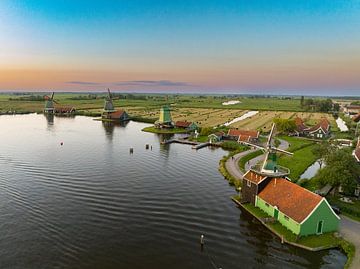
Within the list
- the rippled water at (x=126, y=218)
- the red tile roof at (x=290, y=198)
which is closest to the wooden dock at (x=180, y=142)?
the rippled water at (x=126, y=218)

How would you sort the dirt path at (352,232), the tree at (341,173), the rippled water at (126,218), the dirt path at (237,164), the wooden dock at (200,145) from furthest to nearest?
the wooden dock at (200,145) < the dirt path at (237,164) < the tree at (341,173) < the dirt path at (352,232) < the rippled water at (126,218)

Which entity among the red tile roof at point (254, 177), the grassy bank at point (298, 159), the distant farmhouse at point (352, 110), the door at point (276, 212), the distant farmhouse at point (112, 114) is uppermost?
the distant farmhouse at point (352, 110)

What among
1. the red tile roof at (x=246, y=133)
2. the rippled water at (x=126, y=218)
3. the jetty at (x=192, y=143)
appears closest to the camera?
the rippled water at (x=126, y=218)

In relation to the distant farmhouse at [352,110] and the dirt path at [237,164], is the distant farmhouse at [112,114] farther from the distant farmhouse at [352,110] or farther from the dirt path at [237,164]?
the distant farmhouse at [352,110]

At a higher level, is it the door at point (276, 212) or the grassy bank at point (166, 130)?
the grassy bank at point (166, 130)

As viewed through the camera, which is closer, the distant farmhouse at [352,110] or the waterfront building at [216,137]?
the waterfront building at [216,137]

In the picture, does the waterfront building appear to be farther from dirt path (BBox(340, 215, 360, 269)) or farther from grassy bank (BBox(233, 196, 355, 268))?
grassy bank (BBox(233, 196, 355, 268))

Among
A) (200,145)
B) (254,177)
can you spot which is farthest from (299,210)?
(200,145)

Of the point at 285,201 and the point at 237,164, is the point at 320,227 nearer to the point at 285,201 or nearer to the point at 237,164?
the point at 285,201
